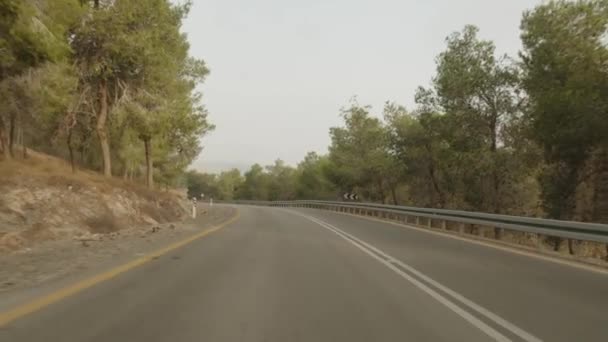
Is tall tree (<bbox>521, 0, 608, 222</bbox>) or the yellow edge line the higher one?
tall tree (<bbox>521, 0, 608, 222</bbox>)

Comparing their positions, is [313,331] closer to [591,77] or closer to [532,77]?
[591,77]

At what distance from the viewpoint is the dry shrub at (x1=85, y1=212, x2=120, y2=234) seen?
18.8m

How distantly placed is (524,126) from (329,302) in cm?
2819

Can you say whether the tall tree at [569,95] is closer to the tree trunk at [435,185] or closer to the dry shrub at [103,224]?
the tree trunk at [435,185]

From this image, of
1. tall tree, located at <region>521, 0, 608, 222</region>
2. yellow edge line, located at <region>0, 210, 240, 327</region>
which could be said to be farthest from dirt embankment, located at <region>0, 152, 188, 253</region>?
tall tree, located at <region>521, 0, 608, 222</region>

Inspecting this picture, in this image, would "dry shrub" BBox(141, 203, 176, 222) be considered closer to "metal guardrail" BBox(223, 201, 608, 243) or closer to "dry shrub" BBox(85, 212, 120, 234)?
"dry shrub" BBox(85, 212, 120, 234)

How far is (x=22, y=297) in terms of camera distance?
23.9ft

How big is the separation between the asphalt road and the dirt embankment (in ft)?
18.7

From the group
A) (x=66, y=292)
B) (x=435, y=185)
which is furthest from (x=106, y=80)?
(x=435, y=185)

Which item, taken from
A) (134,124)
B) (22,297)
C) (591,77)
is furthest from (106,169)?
(591,77)

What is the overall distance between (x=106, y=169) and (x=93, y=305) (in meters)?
21.5

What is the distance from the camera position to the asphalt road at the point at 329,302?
5.84 meters

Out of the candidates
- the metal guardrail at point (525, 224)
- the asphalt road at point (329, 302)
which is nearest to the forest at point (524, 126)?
the metal guardrail at point (525, 224)

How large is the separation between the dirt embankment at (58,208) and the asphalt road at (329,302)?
5707 mm
